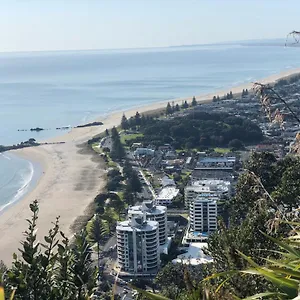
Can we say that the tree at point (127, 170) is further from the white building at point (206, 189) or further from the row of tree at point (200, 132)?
the row of tree at point (200, 132)

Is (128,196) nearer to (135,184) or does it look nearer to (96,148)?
(135,184)

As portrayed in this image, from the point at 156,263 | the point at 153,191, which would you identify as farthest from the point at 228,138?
the point at 156,263

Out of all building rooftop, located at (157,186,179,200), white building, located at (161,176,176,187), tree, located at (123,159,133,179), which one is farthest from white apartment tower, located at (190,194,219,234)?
tree, located at (123,159,133,179)

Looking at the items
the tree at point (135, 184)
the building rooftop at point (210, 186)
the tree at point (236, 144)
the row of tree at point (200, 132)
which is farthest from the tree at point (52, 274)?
the row of tree at point (200, 132)

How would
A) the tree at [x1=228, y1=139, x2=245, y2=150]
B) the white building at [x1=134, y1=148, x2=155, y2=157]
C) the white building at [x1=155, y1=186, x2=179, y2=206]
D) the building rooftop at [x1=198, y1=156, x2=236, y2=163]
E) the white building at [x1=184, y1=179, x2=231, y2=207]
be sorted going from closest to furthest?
the white building at [x1=184, y1=179, x2=231, y2=207] < the white building at [x1=155, y1=186, x2=179, y2=206] < the building rooftop at [x1=198, y1=156, x2=236, y2=163] < the white building at [x1=134, y1=148, x2=155, y2=157] < the tree at [x1=228, y1=139, x2=245, y2=150]

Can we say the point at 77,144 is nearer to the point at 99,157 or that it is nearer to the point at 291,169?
the point at 99,157

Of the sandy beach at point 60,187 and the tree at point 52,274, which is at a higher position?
the tree at point 52,274

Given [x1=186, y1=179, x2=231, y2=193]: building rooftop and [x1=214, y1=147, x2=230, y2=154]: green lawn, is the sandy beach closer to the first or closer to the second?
[x1=186, y1=179, x2=231, y2=193]: building rooftop
